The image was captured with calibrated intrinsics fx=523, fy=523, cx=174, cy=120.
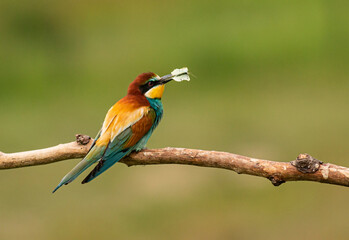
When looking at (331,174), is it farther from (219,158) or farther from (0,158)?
(0,158)

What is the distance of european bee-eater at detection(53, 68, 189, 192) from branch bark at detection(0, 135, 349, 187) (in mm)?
45

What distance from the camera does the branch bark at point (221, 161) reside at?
154cm

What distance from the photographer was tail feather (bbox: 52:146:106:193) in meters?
1.85

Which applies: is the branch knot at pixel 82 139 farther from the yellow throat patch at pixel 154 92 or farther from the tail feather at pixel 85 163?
the yellow throat patch at pixel 154 92

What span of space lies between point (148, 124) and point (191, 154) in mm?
445

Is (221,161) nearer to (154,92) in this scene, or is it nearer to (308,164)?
(308,164)

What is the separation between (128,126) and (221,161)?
51cm

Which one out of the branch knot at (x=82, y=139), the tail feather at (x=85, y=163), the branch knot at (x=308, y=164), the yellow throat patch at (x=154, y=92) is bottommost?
the tail feather at (x=85, y=163)

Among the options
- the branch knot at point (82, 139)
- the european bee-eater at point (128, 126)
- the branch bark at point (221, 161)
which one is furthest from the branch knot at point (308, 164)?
the branch knot at point (82, 139)

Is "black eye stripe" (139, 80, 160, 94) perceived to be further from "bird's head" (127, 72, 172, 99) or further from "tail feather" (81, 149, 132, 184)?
"tail feather" (81, 149, 132, 184)

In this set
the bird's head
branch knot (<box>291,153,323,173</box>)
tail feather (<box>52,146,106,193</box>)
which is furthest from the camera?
the bird's head

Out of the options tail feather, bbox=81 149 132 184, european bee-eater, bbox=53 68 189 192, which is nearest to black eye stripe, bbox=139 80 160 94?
european bee-eater, bbox=53 68 189 192

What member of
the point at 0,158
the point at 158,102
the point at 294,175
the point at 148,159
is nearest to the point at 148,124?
the point at 158,102

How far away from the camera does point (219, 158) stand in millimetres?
1684
